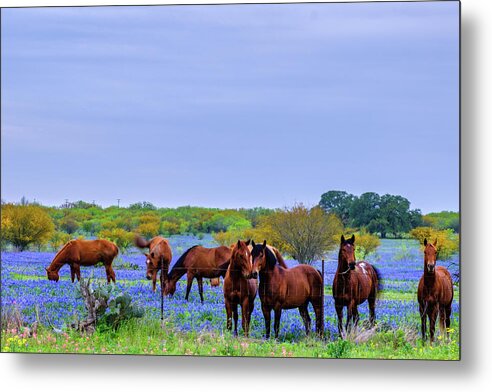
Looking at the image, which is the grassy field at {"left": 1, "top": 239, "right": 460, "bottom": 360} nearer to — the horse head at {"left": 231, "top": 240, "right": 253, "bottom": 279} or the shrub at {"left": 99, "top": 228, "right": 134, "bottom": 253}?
the shrub at {"left": 99, "top": 228, "right": 134, "bottom": 253}

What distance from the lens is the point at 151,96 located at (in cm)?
1116

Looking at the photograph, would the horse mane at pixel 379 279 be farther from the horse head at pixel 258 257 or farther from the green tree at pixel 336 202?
the horse head at pixel 258 257

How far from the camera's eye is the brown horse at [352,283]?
10.9 metres

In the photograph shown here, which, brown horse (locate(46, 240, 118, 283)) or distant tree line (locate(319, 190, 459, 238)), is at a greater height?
distant tree line (locate(319, 190, 459, 238))

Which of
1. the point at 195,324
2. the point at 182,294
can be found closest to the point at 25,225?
the point at 182,294

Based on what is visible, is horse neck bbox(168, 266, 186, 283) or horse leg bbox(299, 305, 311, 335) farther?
horse neck bbox(168, 266, 186, 283)

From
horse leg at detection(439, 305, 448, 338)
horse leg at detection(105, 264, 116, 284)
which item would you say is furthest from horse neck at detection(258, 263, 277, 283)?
horse leg at detection(439, 305, 448, 338)

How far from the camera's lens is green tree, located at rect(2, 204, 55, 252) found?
445 inches

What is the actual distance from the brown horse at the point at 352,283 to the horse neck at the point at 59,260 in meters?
2.54

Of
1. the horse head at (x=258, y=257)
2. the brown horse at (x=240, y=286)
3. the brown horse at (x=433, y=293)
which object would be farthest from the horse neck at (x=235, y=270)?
the brown horse at (x=433, y=293)

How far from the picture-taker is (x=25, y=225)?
1142 cm

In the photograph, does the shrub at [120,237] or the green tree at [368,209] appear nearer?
the green tree at [368,209]

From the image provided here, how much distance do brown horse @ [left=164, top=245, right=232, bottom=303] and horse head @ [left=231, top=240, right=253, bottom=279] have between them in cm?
12

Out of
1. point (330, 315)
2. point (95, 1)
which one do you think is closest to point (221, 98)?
point (95, 1)
